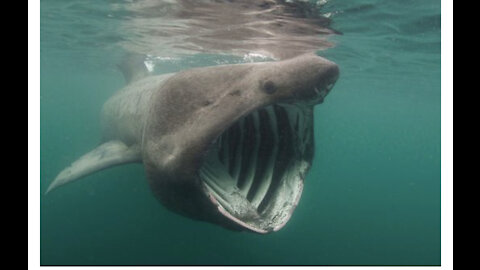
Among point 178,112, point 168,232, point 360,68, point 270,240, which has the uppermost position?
point 178,112

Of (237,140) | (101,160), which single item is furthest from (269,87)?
(101,160)

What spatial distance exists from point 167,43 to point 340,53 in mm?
7666

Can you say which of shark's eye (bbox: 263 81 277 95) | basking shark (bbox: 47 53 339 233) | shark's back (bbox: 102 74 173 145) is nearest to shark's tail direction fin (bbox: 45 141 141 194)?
shark's back (bbox: 102 74 173 145)

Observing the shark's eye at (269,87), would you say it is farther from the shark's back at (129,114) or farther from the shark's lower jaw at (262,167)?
the shark's back at (129,114)

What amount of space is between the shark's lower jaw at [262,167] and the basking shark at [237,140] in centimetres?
1

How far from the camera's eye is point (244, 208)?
12.9ft

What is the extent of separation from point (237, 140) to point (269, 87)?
5.22 feet

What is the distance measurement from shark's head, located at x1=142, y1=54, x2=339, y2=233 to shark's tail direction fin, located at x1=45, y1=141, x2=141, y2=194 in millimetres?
1999

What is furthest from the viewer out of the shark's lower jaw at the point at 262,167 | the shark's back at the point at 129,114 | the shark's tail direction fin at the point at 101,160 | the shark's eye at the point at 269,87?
the shark's tail direction fin at the point at 101,160

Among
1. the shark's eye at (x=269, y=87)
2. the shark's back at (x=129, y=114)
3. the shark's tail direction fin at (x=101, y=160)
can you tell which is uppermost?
the shark's eye at (x=269, y=87)

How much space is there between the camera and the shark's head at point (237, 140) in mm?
3646

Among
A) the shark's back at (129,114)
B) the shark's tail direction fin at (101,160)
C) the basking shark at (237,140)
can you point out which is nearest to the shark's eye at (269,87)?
the basking shark at (237,140)
